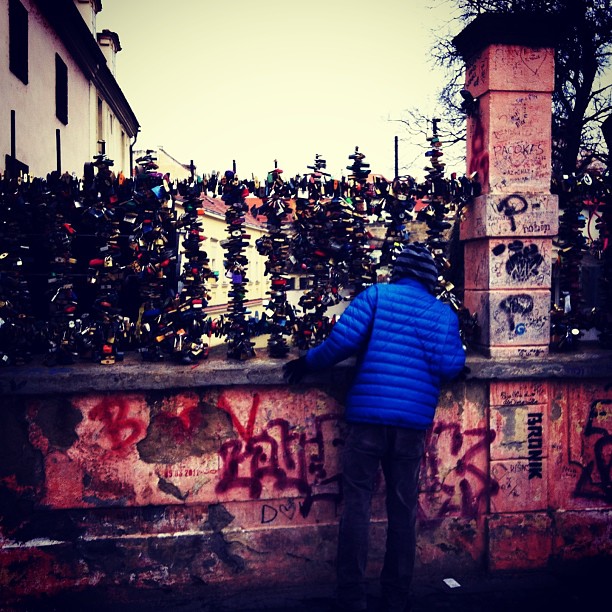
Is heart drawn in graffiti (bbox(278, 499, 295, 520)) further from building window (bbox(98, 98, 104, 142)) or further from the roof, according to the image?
building window (bbox(98, 98, 104, 142))

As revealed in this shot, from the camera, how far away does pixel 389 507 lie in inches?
140

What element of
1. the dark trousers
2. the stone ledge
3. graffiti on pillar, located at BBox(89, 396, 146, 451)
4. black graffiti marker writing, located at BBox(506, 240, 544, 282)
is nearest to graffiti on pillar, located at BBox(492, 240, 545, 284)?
black graffiti marker writing, located at BBox(506, 240, 544, 282)

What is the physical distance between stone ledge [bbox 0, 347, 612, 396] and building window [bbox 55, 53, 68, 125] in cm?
906

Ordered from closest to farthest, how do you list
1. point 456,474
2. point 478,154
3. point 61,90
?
point 456,474 → point 478,154 → point 61,90

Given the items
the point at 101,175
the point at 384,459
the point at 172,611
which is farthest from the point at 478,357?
the point at 101,175

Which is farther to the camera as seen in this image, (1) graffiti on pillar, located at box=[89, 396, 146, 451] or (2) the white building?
(2) the white building

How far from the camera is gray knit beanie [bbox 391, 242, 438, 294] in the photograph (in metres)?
3.62

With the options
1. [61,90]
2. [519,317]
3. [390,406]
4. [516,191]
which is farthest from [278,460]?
[61,90]

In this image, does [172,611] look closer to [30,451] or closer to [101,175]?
[30,451]

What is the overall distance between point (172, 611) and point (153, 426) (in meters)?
1.21

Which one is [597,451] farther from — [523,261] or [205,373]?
[205,373]

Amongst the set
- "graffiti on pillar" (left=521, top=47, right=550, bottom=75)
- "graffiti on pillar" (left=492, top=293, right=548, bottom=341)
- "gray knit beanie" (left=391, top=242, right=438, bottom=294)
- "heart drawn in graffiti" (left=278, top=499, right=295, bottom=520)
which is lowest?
"heart drawn in graffiti" (left=278, top=499, right=295, bottom=520)

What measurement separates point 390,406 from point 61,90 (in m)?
11.3

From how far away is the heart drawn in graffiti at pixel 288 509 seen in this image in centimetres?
407
